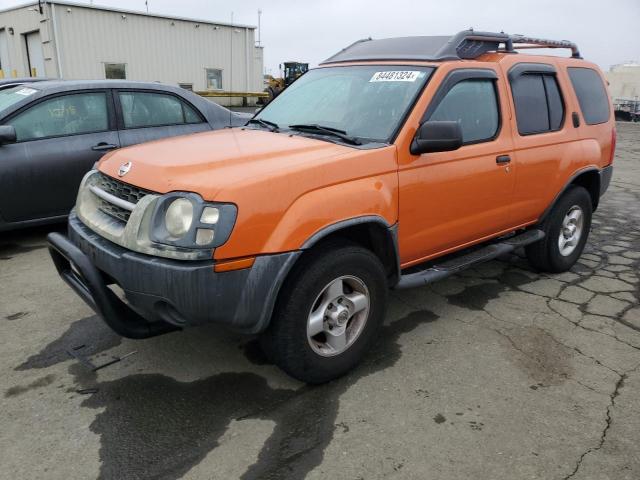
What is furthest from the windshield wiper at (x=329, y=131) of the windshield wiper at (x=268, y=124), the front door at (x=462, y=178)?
the front door at (x=462, y=178)

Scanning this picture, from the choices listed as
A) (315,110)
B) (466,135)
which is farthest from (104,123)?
(466,135)

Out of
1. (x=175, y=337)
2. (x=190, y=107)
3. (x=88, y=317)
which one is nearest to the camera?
(x=175, y=337)

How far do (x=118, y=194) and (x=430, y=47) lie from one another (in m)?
2.32

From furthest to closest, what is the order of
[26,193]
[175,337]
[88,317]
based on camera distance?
[26,193]
[88,317]
[175,337]

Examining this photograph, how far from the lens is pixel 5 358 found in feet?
10.6

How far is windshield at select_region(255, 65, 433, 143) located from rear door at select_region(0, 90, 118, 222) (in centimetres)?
216

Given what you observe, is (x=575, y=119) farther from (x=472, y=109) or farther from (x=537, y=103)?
(x=472, y=109)

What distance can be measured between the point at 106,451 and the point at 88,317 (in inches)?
60.8

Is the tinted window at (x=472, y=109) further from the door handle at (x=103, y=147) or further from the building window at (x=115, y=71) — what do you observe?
the building window at (x=115, y=71)

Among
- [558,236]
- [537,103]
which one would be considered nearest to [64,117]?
[537,103]

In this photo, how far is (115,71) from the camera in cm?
1620

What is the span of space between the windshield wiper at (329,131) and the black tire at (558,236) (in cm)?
223

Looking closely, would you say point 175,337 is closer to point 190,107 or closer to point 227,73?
point 190,107

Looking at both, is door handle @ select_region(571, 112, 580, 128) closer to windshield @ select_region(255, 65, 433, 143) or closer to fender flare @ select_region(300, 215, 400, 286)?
windshield @ select_region(255, 65, 433, 143)
